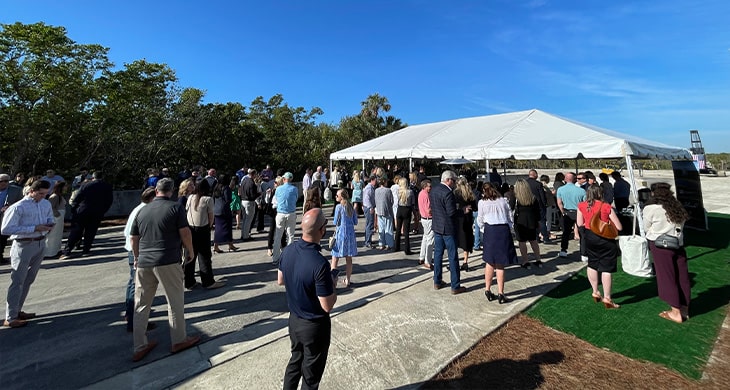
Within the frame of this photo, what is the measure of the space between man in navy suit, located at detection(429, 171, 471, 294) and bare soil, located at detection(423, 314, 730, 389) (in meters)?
1.22

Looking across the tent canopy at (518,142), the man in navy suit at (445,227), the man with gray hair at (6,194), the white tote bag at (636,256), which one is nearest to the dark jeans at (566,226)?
the tent canopy at (518,142)

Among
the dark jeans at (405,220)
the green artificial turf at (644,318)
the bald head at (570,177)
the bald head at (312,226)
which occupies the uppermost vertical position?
the bald head at (570,177)

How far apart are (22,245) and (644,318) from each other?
8088mm

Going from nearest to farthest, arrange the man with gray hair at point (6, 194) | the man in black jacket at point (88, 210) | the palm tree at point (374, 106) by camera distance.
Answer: the man with gray hair at point (6, 194) < the man in black jacket at point (88, 210) < the palm tree at point (374, 106)

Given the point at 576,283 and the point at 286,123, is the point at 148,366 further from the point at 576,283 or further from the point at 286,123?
the point at 286,123

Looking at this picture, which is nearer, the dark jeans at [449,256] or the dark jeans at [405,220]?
the dark jeans at [449,256]

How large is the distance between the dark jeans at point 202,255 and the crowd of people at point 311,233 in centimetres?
2

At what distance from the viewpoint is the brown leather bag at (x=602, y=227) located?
4.21 m

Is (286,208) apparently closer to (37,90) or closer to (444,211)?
(444,211)

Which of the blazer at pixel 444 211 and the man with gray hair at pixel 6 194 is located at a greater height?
the man with gray hair at pixel 6 194

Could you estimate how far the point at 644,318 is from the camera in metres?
4.06

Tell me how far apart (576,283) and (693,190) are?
7.53 meters

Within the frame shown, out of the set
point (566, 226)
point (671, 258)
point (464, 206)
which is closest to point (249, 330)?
point (464, 206)

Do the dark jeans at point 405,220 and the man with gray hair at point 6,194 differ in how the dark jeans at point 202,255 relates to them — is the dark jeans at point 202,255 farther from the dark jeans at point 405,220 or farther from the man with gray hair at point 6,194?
the man with gray hair at point 6,194
